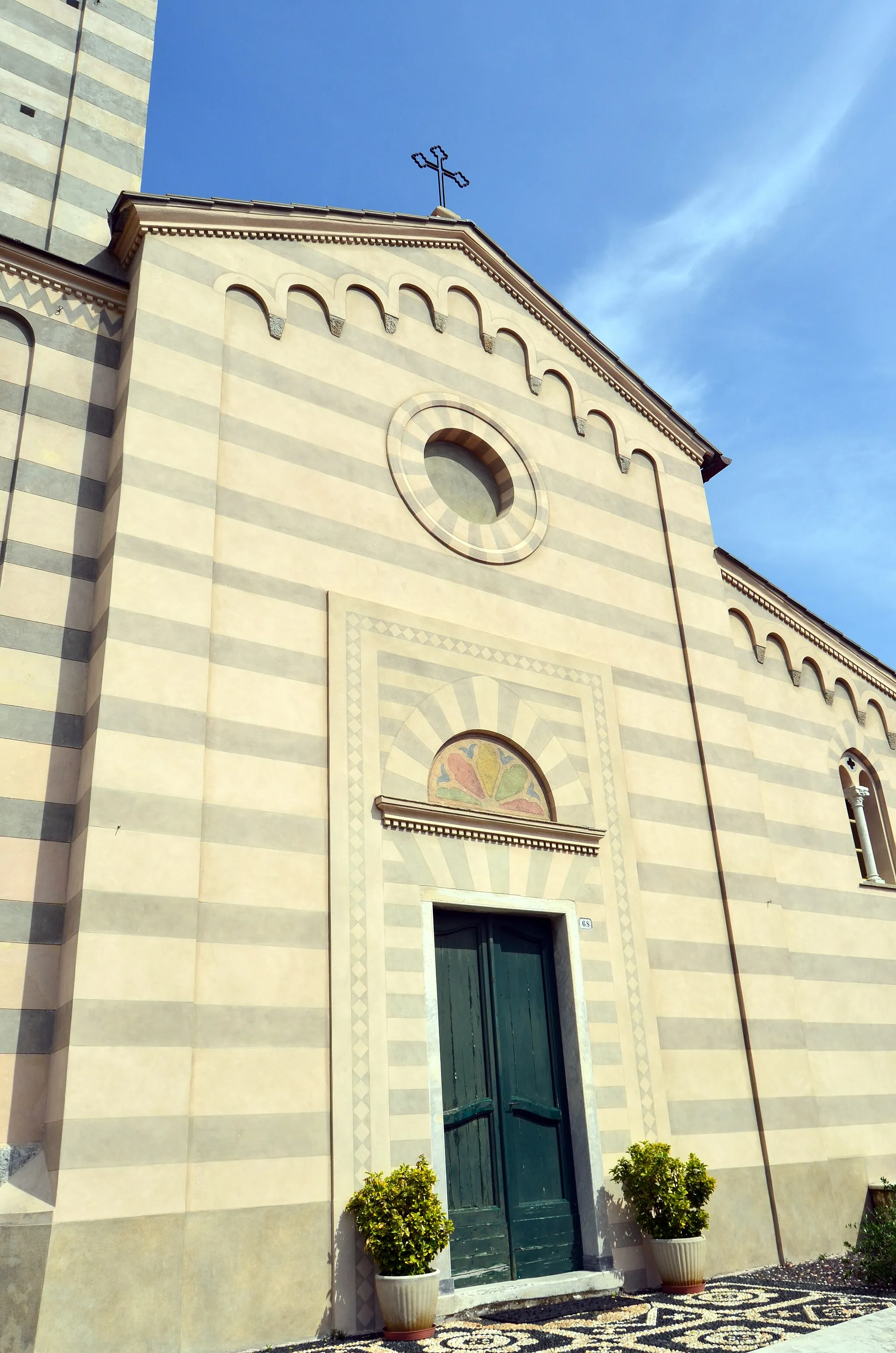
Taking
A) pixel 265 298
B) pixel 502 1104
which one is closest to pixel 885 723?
pixel 502 1104

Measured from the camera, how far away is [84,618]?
9352 millimetres

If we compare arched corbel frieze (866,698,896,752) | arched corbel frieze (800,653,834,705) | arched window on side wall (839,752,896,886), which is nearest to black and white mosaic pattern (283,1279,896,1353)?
arched window on side wall (839,752,896,886)

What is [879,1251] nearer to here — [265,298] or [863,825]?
[863,825]

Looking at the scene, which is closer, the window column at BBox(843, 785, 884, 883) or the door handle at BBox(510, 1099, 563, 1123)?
the door handle at BBox(510, 1099, 563, 1123)

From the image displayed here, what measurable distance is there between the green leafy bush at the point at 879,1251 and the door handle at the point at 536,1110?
280cm

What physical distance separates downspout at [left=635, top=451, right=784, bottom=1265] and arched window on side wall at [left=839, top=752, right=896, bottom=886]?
3364 mm

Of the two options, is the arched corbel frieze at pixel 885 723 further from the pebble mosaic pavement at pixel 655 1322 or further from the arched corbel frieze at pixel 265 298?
the arched corbel frieze at pixel 265 298

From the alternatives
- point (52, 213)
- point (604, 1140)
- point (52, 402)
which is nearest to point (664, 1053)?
point (604, 1140)

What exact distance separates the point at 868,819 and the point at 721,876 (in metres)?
4.48

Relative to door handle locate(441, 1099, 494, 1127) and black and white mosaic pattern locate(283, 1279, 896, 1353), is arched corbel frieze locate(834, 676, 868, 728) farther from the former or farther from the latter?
door handle locate(441, 1099, 494, 1127)

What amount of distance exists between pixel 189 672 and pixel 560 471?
592cm

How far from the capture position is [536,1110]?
32.2 feet

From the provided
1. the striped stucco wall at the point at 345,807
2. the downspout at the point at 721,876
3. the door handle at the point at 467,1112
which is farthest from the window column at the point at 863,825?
the door handle at the point at 467,1112

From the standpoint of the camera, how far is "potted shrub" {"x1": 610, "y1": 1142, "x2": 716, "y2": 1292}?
951cm
